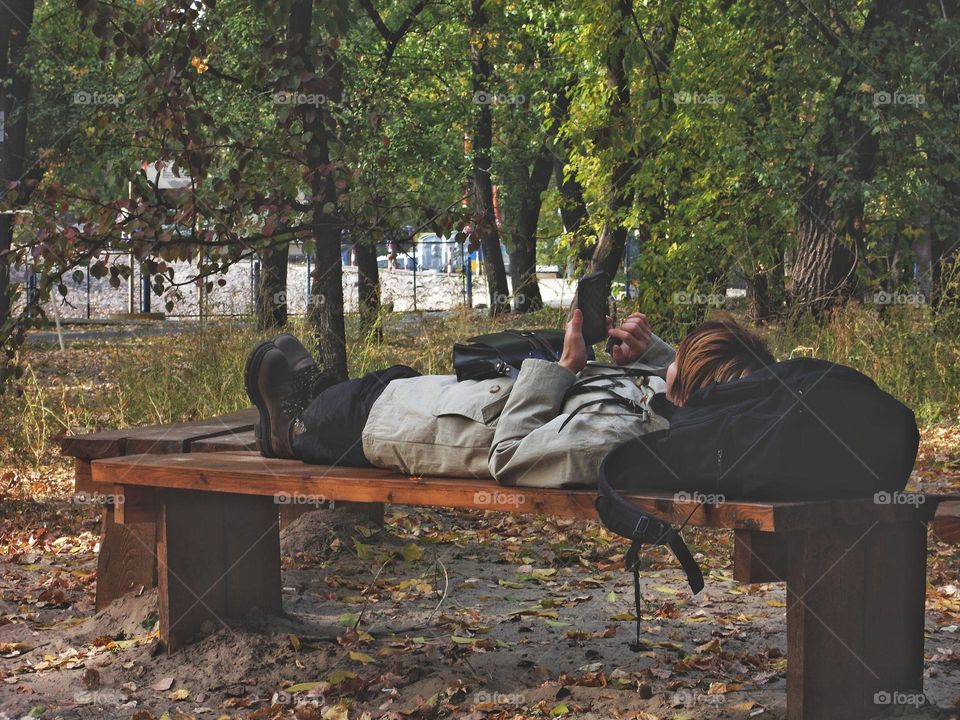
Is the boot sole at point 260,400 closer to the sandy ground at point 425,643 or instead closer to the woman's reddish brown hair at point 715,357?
the sandy ground at point 425,643

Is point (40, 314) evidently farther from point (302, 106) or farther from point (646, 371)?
point (646, 371)

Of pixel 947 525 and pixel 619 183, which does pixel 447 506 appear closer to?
pixel 947 525

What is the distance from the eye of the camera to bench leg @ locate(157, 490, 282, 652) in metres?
4.16

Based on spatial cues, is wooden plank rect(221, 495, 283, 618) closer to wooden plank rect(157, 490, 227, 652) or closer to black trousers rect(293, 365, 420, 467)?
wooden plank rect(157, 490, 227, 652)

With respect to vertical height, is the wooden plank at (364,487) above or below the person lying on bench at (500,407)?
below

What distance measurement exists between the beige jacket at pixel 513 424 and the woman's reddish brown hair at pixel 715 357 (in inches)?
6.7

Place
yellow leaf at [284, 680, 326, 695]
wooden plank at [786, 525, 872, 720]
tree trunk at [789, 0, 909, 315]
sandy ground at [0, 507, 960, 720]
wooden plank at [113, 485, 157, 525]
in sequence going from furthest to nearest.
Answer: tree trunk at [789, 0, 909, 315], wooden plank at [113, 485, 157, 525], yellow leaf at [284, 680, 326, 695], sandy ground at [0, 507, 960, 720], wooden plank at [786, 525, 872, 720]

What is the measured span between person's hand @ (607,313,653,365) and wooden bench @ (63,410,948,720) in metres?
0.70

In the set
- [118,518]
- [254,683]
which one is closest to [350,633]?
[254,683]

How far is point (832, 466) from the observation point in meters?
2.93

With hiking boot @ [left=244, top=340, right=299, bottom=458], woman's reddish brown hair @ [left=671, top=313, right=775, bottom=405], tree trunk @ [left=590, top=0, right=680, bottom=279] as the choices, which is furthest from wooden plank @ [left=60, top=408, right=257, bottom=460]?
tree trunk @ [left=590, top=0, right=680, bottom=279]

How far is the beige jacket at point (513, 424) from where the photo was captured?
3.30 metres

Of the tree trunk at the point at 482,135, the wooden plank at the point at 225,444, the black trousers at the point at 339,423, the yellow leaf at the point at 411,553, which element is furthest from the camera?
the tree trunk at the point at 482,135

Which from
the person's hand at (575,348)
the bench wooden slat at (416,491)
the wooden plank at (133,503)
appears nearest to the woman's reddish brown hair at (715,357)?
the person's hand at (575,348)
